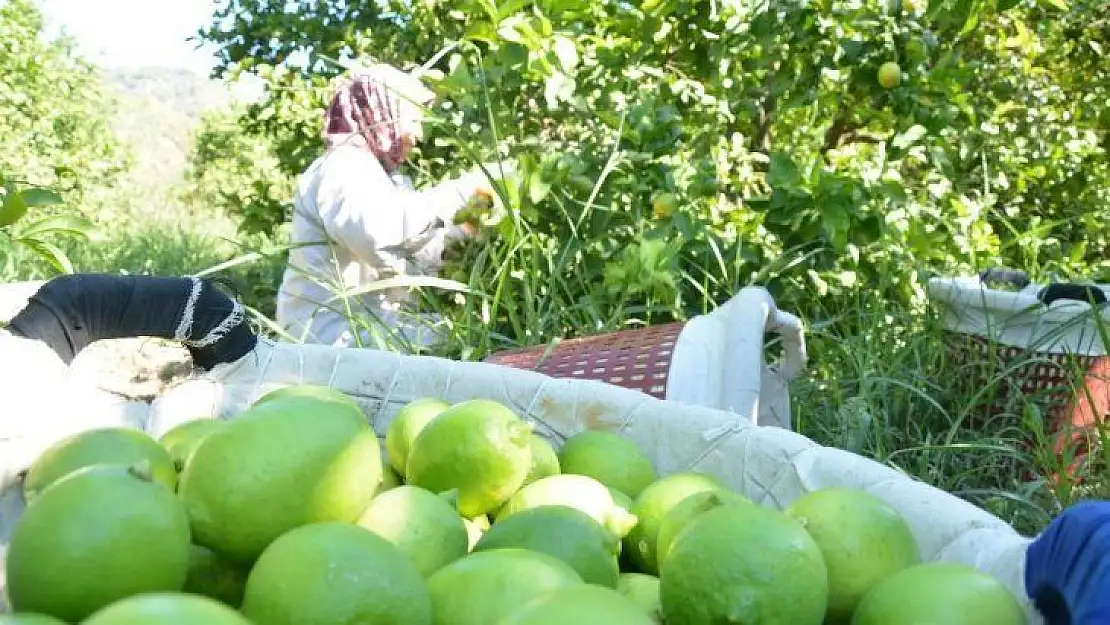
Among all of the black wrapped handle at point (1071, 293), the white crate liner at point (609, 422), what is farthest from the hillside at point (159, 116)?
the black wrapped handle at point (1071, 293)

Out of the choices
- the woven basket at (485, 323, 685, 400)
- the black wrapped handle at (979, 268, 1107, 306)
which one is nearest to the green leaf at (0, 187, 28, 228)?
the woven basket at (485, 323, 685, 400)

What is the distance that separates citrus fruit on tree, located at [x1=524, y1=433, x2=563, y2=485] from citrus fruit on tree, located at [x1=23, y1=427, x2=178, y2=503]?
38 centimetres

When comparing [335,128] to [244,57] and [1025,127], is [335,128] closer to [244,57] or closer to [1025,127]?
[244,57]

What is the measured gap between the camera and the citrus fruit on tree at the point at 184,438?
1087 mm

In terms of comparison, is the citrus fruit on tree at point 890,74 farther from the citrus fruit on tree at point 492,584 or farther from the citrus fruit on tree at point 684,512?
the citrus fruit on tree at point 492,584

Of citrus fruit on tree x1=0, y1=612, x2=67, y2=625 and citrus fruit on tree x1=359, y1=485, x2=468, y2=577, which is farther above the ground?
citrus fruit on tree x1=0, y1=612, x2=67, y2=625

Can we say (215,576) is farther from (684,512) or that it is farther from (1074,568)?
(1074,568)

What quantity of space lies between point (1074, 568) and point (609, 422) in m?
0.68

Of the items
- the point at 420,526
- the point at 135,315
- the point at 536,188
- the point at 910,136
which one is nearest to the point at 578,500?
the point at 420,526

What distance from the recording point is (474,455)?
1.01m

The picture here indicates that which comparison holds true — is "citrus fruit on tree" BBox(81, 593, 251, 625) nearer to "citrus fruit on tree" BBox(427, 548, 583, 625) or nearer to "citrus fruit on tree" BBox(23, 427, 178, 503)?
"citrus fruit on tree" BBox(427, 548, 583, 625)

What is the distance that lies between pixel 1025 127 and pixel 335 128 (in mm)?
2534

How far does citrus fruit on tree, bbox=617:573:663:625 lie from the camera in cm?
88

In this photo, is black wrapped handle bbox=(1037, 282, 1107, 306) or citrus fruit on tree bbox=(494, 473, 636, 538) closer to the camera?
citrus fruit on tree bbox=(494, 473, 636, 538)
